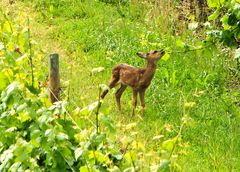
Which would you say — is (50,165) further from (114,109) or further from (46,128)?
(114,109)

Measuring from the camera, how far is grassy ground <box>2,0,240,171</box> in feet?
25.7

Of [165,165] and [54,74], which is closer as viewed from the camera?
[165,165]

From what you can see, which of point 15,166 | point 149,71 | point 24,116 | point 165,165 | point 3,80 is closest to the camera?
point 165,165

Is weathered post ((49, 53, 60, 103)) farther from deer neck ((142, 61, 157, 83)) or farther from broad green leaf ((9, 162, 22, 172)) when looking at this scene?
deer neck ((142, 61, 157, 83))

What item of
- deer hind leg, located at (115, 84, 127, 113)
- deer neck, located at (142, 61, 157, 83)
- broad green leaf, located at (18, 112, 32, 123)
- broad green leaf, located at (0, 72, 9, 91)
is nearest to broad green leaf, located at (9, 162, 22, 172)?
broad green leaf, located at (18, 112, 32, 123)

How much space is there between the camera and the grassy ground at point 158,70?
7.84 m

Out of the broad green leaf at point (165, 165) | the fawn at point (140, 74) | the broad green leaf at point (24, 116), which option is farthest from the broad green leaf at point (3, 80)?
the fawn at point (140, 74)

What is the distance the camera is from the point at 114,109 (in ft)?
30.2

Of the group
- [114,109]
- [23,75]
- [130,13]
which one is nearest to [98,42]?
[130,13]

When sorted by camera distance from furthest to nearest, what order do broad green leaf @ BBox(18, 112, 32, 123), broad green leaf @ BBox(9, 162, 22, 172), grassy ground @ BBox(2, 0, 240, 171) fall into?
grassy ground @ BBox(2, 0, 240, 171)
broad green leaf @ BBox(18, 112, 32, 123)
broad green leaf @ BBox(9, 162, 22, 172)

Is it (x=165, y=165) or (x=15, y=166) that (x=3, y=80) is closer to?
(x=15, y=166)

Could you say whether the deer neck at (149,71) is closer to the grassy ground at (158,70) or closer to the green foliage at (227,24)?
the grassy ground at (158,70)

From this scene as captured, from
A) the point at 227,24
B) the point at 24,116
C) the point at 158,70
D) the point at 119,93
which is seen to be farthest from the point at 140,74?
the point at 24,116

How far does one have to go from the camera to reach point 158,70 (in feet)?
34.8
